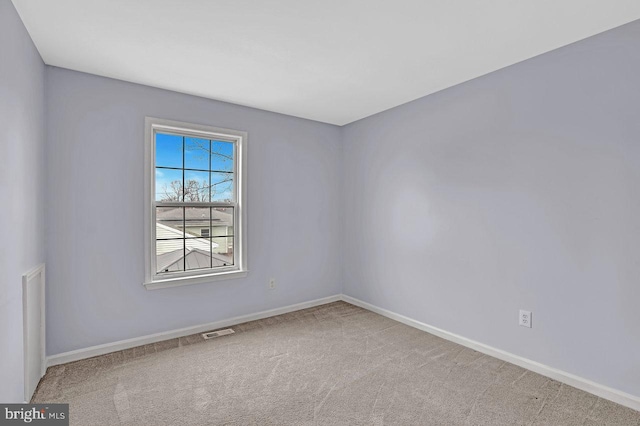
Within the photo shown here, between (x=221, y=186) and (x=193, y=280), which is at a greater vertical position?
(x=221, y=186)

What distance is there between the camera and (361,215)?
4184 mm

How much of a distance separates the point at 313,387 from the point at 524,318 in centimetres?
174

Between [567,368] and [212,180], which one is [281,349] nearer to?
[212,180]

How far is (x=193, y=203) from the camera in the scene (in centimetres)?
335

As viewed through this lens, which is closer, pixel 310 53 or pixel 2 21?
pixel 2 21

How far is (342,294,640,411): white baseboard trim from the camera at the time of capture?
2.09 meters

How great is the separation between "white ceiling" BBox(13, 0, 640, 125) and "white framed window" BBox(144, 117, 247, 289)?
54 centimetres

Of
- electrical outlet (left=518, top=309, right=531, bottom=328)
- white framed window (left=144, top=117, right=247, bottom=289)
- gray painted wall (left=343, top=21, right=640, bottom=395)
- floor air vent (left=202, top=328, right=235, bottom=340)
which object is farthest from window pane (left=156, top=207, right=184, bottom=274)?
electrical outlet (left=518, top=309, right=531, bottom=328)

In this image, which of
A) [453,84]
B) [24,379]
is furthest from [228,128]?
[24,379]

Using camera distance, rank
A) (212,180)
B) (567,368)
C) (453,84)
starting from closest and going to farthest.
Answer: (567,368) < (453,84) < (212,180)

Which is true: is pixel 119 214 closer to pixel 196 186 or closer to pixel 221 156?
pixel 196 186

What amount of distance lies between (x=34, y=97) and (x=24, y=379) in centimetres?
188

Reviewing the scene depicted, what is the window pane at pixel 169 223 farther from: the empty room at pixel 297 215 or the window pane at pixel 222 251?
the window pane at pixel 222 251

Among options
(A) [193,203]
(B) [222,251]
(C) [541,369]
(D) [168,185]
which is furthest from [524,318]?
(D) [168,185]
